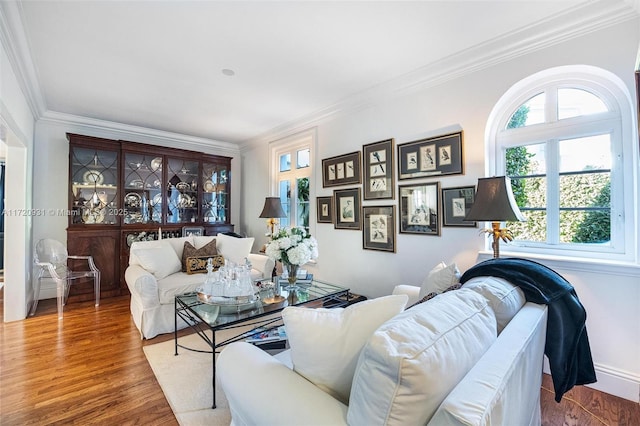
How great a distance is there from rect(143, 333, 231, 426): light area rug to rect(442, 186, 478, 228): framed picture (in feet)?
7.55

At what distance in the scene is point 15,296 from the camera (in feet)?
10.4

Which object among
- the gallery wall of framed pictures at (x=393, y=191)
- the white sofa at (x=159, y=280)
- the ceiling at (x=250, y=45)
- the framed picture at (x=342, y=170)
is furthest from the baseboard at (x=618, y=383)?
the white sofa at (x=159, y=280)

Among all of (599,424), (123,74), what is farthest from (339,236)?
(123,74)

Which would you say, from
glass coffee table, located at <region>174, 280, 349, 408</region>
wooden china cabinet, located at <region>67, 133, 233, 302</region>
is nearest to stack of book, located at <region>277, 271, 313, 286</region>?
glass coffee table, located at <region>174, 280, 349, 408</region>

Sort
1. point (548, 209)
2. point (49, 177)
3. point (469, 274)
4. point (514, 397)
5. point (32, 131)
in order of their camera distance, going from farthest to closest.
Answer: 1. point (49, 177)
2. point (32, 131)
3. point (548, 209)
4. point (469, 274)
5. point (514, 397)

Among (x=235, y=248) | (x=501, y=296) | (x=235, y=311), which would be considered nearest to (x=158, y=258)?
(x=235, y=248)

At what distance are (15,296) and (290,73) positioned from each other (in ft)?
12.5

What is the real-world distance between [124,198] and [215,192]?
139 cm

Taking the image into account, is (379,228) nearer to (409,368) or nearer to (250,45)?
(250,45)

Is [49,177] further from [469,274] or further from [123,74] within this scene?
[469,274]

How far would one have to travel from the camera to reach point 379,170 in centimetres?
329

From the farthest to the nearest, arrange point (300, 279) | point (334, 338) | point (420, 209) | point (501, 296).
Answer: point (420, 209), point (300, 279), point (501, 296), point (334, 338)

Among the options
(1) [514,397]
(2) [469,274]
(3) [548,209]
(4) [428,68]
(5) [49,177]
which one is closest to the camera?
(1) [514,397]

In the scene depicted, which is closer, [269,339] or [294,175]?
[269,339]
